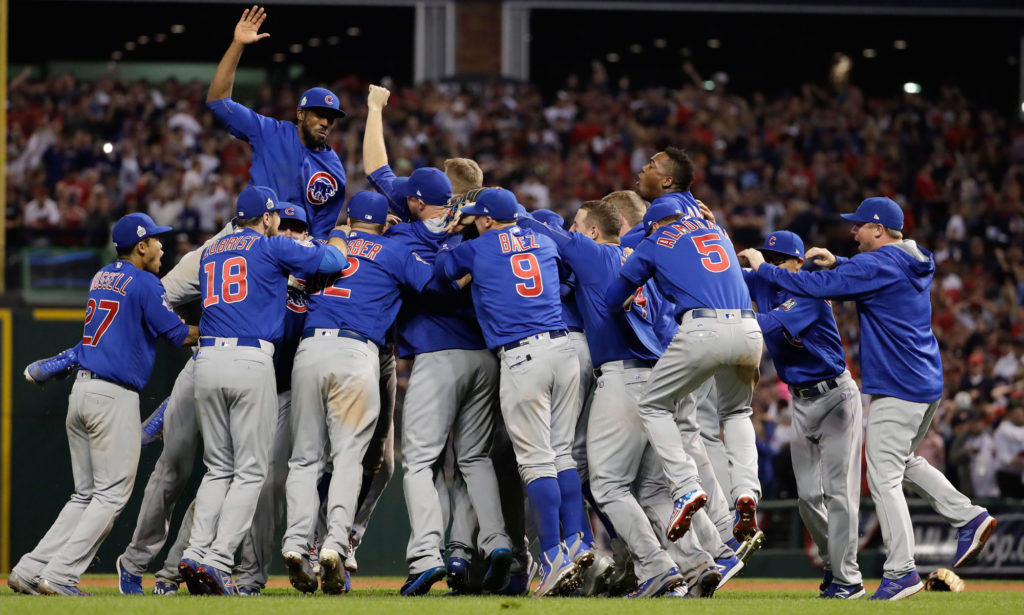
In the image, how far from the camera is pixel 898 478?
27.4 ft

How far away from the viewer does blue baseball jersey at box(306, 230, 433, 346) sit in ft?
27.0

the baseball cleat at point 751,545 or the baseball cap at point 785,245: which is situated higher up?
the baseball cap at point 785,245

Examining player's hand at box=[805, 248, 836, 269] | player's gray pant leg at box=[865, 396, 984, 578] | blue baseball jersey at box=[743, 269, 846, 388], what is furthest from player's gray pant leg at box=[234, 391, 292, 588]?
player's gray pant leg at box=[865, 396, 984, 578]

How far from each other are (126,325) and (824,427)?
4.68 m

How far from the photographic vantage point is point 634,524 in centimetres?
799

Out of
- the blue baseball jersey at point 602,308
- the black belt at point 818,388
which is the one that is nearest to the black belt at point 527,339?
the blue baseball jersey at point 602,308

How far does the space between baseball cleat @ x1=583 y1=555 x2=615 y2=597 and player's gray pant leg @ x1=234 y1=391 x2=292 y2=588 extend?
6.85 ft

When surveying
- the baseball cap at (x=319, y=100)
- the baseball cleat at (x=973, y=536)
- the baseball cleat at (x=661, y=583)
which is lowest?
the baseball cleat at (x=661, y=583)

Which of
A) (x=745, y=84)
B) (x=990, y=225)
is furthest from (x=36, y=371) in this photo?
(x=745, y=84)

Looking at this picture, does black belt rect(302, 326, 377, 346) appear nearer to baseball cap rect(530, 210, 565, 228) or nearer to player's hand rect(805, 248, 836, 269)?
baseball cap rect(530, 210, 565, 228)

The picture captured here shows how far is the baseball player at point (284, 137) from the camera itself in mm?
9016

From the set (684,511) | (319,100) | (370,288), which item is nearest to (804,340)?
(684,511)

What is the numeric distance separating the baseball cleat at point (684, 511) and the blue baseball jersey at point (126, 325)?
3.30m

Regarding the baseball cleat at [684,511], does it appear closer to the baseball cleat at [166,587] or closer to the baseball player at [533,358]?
the baseball player at [533,358]
